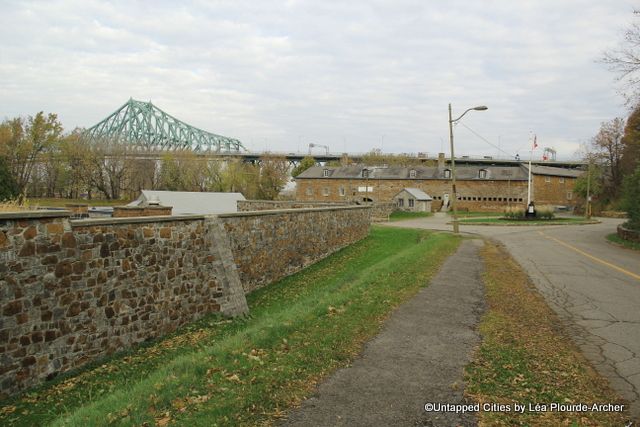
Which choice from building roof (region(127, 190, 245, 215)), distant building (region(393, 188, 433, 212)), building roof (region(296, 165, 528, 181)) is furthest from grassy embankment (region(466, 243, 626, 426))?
building roof (region(296, 165, 528, 181))

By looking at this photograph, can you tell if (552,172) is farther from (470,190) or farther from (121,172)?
(121,172)

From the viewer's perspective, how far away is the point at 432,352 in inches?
255

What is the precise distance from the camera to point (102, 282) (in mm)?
9234

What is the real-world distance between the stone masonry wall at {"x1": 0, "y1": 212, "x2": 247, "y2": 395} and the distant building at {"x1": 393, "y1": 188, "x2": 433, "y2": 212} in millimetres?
53699

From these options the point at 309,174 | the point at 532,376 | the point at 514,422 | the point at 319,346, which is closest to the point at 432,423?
the point at 514,422

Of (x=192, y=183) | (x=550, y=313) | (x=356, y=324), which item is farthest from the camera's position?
(x=192, y=183)

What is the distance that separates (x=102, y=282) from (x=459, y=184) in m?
70.9

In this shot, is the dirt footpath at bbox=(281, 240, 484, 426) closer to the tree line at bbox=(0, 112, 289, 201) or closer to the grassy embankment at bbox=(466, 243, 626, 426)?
the grassy embankment at bbox=(466, 243, 626, 426)

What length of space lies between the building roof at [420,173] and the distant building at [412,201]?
10569 millimetres

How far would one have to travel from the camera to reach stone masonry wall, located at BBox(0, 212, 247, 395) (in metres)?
7.59

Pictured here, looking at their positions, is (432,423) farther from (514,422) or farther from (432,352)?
(432,352)

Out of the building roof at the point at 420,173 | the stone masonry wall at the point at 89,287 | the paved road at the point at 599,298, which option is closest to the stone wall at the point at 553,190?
the building roof at the point at 420,173

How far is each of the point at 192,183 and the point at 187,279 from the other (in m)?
71.5

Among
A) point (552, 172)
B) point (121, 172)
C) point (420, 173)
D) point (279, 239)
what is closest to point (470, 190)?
point (420, 173)
